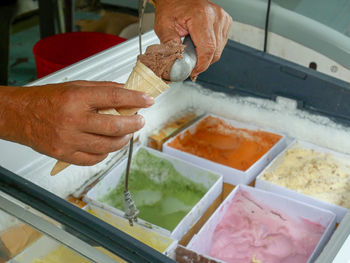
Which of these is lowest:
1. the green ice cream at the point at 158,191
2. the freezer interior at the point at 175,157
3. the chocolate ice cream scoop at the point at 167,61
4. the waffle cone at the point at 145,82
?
the green ice cream at the point at 158,191

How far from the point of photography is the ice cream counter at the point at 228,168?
51.5 inches

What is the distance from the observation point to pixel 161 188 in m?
1.65

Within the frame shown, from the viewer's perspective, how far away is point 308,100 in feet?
5.39

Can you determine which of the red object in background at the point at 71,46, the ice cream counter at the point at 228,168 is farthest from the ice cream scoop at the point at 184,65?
the red object in background at the point at 71,46

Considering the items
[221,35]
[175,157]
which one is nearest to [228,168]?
[175,157]

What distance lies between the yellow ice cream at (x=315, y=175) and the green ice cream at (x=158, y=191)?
11.9 inches

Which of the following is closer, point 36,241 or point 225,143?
point 36,241

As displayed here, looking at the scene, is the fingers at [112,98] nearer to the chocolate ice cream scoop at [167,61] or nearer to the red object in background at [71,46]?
the chocolate ice cream scoop at [167,61]

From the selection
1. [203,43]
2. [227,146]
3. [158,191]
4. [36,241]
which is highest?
[203,43]

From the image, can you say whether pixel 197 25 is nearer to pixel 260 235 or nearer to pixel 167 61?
pixel 167 61

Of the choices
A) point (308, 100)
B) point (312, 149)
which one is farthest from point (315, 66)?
point (312, 149)

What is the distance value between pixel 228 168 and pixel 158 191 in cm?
29

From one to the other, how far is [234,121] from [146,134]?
15.2 inches

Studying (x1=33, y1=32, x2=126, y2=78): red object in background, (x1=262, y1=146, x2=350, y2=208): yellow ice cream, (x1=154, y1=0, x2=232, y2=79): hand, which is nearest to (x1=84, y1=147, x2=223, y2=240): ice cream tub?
(x1=262, y1=146, x2=350, y2=208): yellow ice cream
